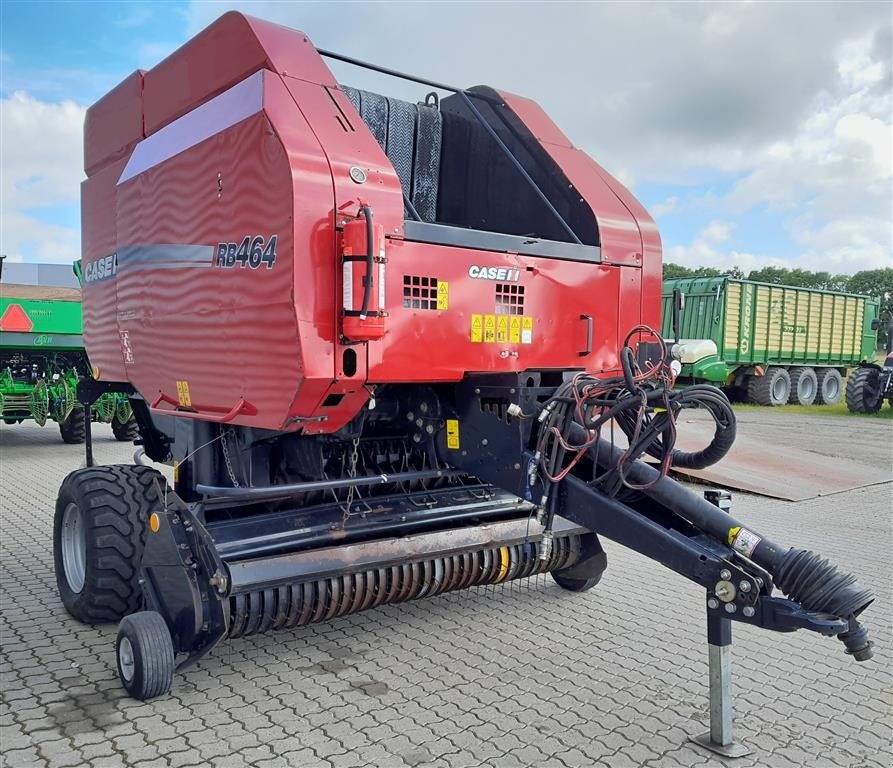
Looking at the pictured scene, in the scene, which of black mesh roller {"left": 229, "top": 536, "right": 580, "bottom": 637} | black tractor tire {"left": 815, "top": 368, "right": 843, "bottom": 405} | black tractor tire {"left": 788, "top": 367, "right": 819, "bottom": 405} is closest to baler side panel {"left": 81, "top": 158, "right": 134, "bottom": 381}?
black mesh roller {"left": 229, "top": 536, "right": 580, "bottom": 637}

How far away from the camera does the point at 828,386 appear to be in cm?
2134

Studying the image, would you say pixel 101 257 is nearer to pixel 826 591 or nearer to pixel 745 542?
pixel 745 542

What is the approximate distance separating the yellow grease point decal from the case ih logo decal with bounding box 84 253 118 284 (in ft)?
8.22

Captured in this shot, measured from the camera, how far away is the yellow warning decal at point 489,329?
348cm

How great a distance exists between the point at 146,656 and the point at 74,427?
9.37 meters

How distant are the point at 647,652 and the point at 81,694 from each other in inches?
97.2

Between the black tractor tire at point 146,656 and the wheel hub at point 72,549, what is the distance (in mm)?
1141

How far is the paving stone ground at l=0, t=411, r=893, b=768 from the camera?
2.78 m

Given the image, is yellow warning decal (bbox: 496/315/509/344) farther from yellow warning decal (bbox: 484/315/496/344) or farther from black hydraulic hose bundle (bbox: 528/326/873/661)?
black hydraulic hose bundle (bbox: 528/326/873/661)

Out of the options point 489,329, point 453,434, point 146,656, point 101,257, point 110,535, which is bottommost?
point 146,656

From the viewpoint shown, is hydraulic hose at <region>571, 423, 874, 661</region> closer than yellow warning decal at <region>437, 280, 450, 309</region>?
Yes

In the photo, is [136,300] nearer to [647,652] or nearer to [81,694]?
[81,694]

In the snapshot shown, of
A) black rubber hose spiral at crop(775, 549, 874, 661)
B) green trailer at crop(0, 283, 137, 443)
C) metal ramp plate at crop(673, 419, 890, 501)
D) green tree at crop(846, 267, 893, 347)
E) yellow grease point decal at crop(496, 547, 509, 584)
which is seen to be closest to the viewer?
black rubber hose spiral at crop(775, 549, 874, 661)

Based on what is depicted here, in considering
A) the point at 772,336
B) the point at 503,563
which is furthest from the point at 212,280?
the point at 772,336
